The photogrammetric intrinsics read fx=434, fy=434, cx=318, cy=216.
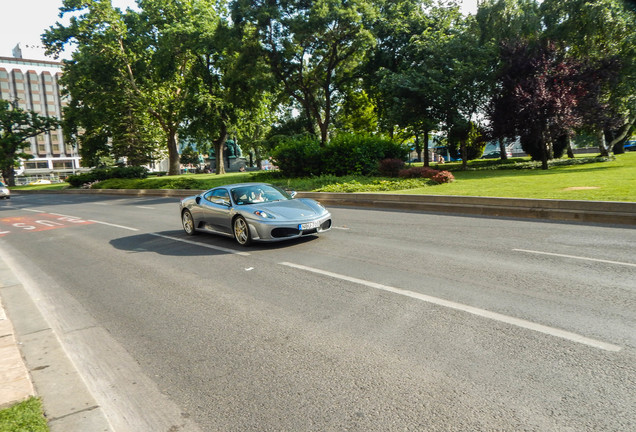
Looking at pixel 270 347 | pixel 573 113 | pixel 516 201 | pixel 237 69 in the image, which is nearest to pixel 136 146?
pixel 237 69

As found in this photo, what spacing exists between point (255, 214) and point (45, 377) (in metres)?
5.40

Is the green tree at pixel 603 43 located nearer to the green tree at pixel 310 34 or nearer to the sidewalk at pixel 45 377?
the green tree at pixel 310 34

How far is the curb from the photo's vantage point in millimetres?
10148

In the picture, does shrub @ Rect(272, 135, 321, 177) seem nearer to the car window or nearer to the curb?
the curb

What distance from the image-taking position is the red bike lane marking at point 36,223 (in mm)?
14847

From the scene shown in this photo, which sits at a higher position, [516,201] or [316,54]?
[316,54]

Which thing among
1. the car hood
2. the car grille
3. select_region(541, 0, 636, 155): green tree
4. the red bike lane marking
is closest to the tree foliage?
select_region(541, 0, 636, 155): green tree

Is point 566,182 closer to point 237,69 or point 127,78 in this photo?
point 237,69

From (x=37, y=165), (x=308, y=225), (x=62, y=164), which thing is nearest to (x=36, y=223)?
(x=308, y=225)

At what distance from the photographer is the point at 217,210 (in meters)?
9.80

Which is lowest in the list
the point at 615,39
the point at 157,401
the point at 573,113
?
the point at 157,401

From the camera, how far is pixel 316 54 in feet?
105

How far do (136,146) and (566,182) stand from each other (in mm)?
51895

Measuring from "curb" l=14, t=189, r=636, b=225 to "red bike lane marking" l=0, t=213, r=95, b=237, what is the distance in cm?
996
